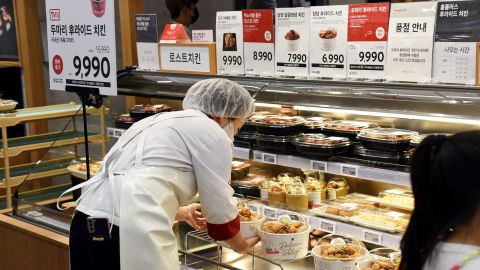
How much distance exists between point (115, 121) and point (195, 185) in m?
1.67

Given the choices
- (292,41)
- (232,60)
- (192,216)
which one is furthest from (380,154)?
(232,60)

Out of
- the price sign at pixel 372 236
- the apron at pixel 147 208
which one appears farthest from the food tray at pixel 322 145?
the apron at pixel 147 208

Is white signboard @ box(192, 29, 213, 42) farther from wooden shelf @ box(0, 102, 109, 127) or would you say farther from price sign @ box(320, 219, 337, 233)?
price sign @ box(320, 219, 337, 233)

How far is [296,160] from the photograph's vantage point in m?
3.22

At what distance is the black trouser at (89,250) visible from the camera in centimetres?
287

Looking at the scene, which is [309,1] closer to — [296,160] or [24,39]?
[24,39]

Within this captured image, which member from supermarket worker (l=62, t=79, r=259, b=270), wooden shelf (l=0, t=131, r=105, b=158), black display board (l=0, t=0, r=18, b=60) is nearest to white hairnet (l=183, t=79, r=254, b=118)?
supermarket worker (l=62, t=79, r=259, b=270)

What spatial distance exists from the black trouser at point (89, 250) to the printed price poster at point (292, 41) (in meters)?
1.31

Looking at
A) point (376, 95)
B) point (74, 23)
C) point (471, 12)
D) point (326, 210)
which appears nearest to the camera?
point (471, 12)

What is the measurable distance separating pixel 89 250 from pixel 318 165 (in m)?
1.17

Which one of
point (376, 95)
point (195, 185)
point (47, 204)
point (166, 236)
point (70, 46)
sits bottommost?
point (47, 204)

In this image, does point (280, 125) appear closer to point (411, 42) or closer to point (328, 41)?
point (328, 41)

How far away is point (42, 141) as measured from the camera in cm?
534

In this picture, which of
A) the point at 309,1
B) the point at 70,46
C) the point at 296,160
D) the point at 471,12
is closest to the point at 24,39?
the point at 309,1
